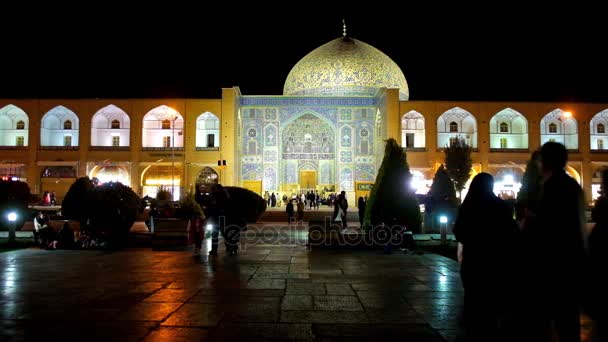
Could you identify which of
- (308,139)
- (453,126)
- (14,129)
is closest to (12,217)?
(308,139)

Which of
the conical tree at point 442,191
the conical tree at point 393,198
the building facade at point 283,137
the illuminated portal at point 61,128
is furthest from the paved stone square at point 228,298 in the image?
the illuminated portal at point 61,128

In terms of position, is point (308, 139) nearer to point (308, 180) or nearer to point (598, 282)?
point (308, 180)

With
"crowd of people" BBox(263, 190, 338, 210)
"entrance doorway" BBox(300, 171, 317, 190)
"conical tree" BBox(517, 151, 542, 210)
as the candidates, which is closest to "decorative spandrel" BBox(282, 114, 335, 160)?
"entrance doorway" BBox(300, 171, 317, 190)

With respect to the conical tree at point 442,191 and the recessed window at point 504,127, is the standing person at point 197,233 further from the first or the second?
the recessed window at point 504,127

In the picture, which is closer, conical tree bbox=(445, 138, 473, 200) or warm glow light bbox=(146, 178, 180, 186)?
conical tree bbox=(445, 138, 473, 200)

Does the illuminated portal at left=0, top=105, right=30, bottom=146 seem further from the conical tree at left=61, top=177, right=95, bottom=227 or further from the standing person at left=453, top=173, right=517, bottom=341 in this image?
the standing person at left=453, top=173, right=517, bottom=341

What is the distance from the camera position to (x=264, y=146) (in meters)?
28.2

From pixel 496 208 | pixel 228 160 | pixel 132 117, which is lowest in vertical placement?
pixel 496 208

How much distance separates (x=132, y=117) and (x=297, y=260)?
2264cm

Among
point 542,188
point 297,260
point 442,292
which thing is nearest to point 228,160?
point 297,260

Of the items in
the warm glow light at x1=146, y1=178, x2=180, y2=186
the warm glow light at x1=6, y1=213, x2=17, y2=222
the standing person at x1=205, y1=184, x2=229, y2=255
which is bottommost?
the warm glow light at x1=6, y1=213, x2=17, y2=222

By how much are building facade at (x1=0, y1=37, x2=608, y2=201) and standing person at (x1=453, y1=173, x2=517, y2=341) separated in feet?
75.1

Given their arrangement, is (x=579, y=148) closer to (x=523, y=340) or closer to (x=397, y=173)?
(x=397, y=173)

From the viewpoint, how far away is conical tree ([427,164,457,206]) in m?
11.4
